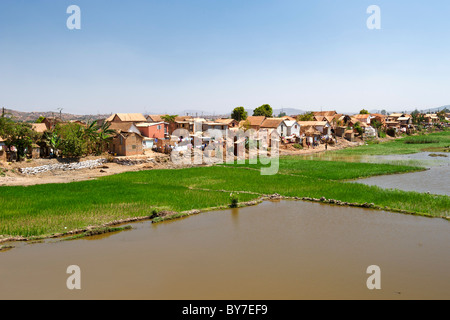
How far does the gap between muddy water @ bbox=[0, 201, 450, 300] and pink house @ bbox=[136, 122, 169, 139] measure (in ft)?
77.4

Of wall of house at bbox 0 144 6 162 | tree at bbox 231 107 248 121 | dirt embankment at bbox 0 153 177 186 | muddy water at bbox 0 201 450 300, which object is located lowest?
muddy water at bbox 0 201 450 300

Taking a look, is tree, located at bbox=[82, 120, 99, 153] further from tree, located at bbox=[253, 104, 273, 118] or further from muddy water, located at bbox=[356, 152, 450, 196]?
tree, located at bbox=[253, 104, 273, 118]

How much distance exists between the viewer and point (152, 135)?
125ft

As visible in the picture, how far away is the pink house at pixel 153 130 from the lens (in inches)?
1474

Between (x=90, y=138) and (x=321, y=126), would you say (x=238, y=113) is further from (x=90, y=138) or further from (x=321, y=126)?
(x=90, y=138)

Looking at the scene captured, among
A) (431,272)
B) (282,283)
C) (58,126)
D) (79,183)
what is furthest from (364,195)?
(58,126)

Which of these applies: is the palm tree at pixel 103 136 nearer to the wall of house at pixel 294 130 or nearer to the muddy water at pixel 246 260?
the muddy water at pixel 246 260

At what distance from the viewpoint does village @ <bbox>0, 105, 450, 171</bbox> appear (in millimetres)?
28641

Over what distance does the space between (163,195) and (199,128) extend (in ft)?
88.7

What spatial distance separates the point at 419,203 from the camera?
1695 centimetres

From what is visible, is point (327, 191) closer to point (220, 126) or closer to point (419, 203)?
point (419, 203)

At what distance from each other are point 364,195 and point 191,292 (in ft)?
43.5

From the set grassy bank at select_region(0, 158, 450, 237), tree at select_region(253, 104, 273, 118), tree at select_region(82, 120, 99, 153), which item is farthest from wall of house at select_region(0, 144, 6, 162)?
tree at select_region(253, 104, 273, 118)
